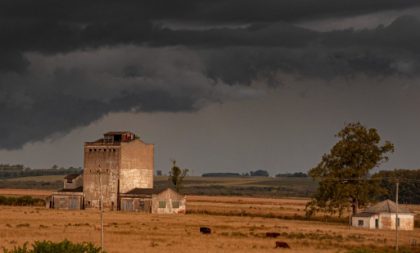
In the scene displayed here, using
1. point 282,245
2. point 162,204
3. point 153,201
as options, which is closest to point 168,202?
point 162,204

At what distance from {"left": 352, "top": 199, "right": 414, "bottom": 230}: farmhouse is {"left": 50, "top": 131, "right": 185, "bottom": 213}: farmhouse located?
32.3 meters

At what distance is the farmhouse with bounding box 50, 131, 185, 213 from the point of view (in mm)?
116188

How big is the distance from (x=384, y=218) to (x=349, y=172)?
11517mm

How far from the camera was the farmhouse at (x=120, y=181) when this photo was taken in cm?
11619

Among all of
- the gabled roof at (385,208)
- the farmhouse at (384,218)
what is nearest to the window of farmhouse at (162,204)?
the farmhouse at (384,218)

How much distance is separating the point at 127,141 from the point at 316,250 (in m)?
65.2

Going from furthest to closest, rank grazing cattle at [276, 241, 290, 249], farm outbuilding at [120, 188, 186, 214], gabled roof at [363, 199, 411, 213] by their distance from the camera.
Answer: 1. farm outbuilding at [120, 188, 186, 214]
2. gabled roof at [363, 199, 411, 213]
3. grazing cattle at [276, 241, 290, 249]

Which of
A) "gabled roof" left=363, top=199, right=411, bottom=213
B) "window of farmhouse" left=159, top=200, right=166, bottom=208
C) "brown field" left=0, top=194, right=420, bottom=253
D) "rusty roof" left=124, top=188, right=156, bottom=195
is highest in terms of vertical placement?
"rusty roof" left=124, top=188, right=156, bottom=195

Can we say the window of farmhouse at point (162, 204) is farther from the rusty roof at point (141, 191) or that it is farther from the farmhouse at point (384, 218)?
the farmhouse at point (384, 218)

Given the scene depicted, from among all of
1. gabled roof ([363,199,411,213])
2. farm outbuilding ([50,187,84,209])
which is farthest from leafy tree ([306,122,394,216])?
farm outbuilding ([50,187,84,209])

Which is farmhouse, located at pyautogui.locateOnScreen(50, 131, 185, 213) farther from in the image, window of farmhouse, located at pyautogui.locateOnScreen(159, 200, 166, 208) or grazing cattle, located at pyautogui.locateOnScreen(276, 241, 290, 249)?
grazing cattle, located at pyautogui.locateOnScreen(276, 241, 290, 249)

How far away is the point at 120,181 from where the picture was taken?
388 feet

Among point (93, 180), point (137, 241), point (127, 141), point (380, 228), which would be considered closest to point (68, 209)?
point (93, 180)

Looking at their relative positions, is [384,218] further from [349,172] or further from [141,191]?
[141,191]
